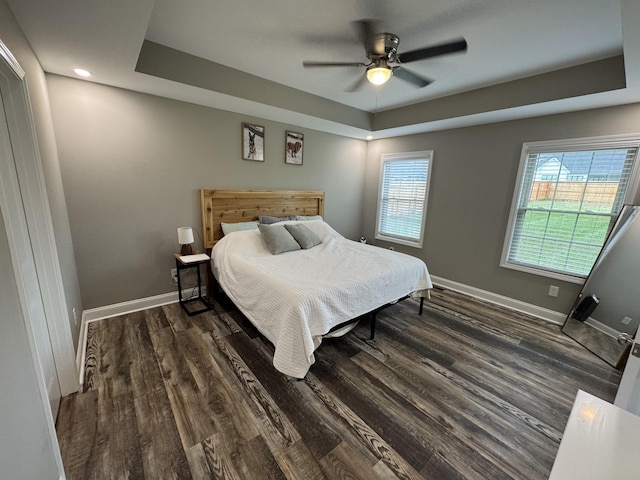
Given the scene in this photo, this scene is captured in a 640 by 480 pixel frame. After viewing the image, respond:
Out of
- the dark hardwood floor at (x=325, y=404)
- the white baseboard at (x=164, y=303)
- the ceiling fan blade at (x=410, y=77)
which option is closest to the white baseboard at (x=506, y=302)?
the white baseboard at (x=164, y=303)

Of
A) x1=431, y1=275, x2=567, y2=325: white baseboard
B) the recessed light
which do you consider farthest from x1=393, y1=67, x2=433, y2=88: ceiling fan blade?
x1=431, y1=275, x2=567, y2=325: white baseboard

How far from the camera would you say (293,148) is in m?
3.91

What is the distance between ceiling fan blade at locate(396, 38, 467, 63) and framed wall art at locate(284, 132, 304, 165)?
2.16 meters

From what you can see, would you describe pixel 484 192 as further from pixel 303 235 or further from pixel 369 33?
pixel 369 33

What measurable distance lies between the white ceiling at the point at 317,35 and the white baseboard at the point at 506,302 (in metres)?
2.25

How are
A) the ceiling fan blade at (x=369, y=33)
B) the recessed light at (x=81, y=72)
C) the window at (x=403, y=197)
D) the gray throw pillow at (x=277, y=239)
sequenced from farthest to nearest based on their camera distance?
the window at (x=403, y=197), the gray throw pillow at (x=277, y=239), the recessed light at (x=81, y=72), the ceiling fan blade at (x=369, y=33)

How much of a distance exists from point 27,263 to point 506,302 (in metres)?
4.56

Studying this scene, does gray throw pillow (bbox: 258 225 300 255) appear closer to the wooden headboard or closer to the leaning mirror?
the wooden headboard

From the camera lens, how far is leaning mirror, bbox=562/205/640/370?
228 centimetres

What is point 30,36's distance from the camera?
1.63 m

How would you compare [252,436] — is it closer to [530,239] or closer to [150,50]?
[150,50]

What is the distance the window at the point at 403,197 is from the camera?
13.7 feet

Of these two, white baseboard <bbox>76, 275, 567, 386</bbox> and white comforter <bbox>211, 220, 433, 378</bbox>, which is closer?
white comforter <bbox>211, 220, 433, 378</bbox>

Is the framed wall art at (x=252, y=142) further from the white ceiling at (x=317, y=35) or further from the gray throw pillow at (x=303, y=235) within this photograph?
the gray throw pillow at (x=303, y=235)
